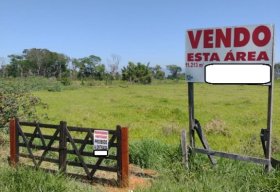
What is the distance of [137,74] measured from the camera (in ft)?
257

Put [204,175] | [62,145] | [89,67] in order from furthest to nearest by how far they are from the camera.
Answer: [89,67], [62,145], [204,175]

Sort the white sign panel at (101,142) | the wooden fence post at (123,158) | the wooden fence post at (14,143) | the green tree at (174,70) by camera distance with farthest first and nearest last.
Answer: the green tree at (174,70) → the wooden fence post at (14,143) → the white sign panel at (101,142) → the wooden fence post at (123,158)

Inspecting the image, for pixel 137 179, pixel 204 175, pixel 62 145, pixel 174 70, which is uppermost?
pixel 174 70

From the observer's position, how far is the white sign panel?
7.84m

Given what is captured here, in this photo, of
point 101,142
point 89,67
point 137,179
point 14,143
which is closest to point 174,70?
point 89,67

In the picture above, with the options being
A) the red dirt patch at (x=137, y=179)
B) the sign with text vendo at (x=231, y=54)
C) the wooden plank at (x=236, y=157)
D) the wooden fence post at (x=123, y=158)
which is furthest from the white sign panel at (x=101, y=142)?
the sign with text vendo at (x=231, y=54)

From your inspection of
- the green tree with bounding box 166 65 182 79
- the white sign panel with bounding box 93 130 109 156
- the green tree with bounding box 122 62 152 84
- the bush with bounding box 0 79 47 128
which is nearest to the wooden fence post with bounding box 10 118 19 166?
the white sign panel with bounding box 93 130 109 156

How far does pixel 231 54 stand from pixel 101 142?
9.02 ft

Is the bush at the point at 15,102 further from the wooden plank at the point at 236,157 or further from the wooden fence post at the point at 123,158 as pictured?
the wooden plank at the point at 236,157

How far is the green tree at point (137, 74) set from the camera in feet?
257

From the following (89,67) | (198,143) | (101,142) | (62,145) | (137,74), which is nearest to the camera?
(101,142)

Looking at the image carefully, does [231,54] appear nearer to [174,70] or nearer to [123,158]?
[123,158]

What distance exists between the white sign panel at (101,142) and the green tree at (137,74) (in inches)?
2741

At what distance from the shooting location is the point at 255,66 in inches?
290
